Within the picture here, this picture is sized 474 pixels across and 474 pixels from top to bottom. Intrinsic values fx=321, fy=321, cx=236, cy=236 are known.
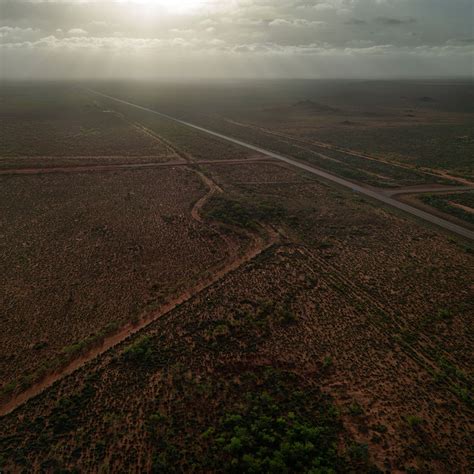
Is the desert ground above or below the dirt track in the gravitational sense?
below

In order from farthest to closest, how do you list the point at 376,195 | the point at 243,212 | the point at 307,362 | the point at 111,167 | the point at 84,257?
the point at 111,167
the point at 376,195
the point at 243,212
the point at 84,257
the point at 307,362

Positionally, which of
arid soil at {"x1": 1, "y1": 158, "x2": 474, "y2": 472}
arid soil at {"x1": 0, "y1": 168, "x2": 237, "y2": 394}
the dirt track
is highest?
the dirt track

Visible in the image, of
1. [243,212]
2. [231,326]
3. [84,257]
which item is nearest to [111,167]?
[243,212]

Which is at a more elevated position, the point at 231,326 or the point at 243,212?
the point at 243,212

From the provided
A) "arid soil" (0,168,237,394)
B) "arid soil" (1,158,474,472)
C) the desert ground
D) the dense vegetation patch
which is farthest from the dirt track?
"arid soil" (1,158,474,472)

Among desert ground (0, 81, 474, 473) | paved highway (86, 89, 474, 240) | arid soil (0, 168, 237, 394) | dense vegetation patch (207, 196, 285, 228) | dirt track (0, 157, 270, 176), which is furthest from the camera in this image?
dirt track (0, 157, 270, 176)

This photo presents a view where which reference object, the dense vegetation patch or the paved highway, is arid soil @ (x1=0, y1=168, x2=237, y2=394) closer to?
the dense vegetation patch

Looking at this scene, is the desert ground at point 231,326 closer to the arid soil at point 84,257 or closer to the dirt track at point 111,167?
the arid soil at point 84,257

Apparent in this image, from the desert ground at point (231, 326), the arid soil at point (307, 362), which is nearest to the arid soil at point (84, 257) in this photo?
the desert ground at point (231, 326)

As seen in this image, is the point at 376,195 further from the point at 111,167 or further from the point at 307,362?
the point at 111,167

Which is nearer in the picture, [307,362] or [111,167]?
[307,362]
